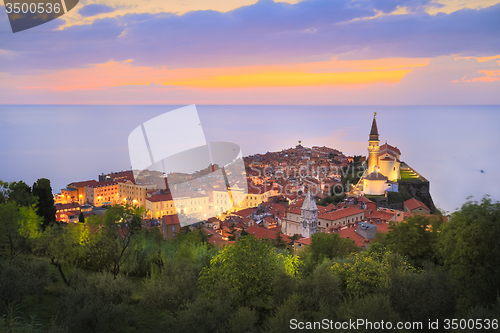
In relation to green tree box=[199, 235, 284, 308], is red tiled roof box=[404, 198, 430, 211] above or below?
below

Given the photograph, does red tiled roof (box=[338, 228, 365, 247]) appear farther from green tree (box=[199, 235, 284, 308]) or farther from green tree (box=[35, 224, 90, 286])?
green tree (box=[35, 224, 90, 286])

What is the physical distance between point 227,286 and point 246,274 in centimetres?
41

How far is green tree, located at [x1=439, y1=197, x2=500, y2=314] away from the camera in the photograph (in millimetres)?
4887

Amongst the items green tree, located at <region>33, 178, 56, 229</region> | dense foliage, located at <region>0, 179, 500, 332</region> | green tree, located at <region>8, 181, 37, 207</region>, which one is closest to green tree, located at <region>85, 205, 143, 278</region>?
dense foliage, located at <region>0, 179, 500, 332</region>

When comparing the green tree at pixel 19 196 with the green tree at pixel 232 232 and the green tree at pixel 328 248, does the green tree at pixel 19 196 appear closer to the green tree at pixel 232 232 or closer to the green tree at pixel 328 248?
the green tree at pixel 328 248

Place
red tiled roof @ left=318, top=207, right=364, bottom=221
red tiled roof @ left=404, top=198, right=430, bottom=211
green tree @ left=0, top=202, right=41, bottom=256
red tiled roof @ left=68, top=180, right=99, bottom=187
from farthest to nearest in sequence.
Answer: red tiled roof @ left=68, top=180, right=99, bottom=187 → red tiled roof @ left=404, top=198, right=430, bottom=211 → red tiled roof @ left=318, top=207, right=364, bottom=221 → green tree @ left=0, top=202, right=41, bottom=256

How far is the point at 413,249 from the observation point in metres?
7.28

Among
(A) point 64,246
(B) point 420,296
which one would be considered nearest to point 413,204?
(B) point 420,296

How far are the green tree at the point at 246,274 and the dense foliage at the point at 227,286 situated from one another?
13 mm

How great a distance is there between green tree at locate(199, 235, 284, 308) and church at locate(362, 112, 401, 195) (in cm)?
1762

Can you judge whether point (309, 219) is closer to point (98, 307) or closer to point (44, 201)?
point (44, 201)

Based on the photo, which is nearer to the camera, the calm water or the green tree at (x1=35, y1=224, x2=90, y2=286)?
the green tree at (x1=35, y1=224, x2=90, y2=286)

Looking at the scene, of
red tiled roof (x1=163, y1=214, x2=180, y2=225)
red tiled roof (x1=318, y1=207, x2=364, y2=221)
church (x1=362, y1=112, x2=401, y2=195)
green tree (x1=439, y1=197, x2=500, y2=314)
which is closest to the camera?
green tree (x1=439, y1=197, x2=500, y2=314)

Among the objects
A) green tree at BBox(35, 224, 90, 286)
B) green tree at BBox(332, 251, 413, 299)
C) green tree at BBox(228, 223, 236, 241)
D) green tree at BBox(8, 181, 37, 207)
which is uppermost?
green tree at BBox(8, 181, 37, 207)
